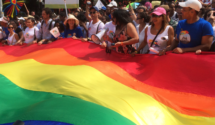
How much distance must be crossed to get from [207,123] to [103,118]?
107cm

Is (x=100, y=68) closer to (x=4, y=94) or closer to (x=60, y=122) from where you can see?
(x=4, y=94)

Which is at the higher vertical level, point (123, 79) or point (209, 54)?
point (209, 54)

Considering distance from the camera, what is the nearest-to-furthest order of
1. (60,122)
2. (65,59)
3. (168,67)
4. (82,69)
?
(60,122), (82,69), (168,67), (65,59)

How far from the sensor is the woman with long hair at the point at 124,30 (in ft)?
11.7

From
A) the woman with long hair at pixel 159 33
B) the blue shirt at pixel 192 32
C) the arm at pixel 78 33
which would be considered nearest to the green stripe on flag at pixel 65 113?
the woman with long hair at pixel 159 33

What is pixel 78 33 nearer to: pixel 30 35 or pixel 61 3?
pixel 30 35

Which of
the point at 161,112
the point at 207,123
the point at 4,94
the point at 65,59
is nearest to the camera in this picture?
the point at 207,123

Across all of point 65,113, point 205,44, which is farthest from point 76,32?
point 65,113

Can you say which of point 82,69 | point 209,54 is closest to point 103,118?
point 82,69

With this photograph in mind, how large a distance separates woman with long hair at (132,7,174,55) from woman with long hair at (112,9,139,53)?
29 cm

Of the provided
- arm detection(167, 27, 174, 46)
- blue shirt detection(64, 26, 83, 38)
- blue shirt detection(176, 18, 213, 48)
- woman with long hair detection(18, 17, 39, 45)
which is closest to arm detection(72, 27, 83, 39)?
blue shirt detection(64, 26, 83, 38)

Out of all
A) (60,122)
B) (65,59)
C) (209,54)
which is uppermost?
(209,54)

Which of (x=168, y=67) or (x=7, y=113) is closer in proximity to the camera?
(x=7, y=113)

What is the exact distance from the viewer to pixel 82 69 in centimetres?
292
